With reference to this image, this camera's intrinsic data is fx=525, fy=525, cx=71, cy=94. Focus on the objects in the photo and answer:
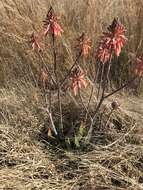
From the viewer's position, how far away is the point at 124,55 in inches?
139

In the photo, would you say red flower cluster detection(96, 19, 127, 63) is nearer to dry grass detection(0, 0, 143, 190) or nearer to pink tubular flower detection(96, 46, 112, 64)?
pink tubular flower detection(96, 46, 112, 64)

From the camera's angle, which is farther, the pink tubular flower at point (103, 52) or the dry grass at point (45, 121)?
the dry grass at point (45, 121)

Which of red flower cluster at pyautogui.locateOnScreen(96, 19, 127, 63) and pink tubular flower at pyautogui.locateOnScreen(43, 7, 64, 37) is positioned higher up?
pink tubular flower at pyautogui.locateOnScreen(43, 7, 64, 37)

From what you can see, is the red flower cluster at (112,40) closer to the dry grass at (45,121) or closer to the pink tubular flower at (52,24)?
the pink tubular flower at (52,24)

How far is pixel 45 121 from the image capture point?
9.90ft

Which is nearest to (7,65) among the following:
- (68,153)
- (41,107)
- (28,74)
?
(28,74)

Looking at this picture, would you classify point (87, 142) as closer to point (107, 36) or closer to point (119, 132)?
point (119, 132)

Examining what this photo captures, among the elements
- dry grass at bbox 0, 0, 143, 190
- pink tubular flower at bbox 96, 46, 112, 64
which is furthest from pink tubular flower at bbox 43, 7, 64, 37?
dry grass at bbox 0, 0, 143, 190

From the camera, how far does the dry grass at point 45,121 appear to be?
2.62 meters

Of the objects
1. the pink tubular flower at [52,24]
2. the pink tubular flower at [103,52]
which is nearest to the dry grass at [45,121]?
the pink tubular flower at [103,52]

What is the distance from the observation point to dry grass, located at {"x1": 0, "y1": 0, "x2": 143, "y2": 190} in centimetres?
262

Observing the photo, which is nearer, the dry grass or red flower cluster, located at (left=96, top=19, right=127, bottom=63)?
red flower cluster, located at (left=96, top=19, right=127, bottom=63)

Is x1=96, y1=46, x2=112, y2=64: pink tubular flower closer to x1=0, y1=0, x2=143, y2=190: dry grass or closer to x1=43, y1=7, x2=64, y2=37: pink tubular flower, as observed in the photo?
x1=43, y1=7, x2=64, y2=37: pink tubular flower

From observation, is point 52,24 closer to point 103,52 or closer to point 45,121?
point 103,52
